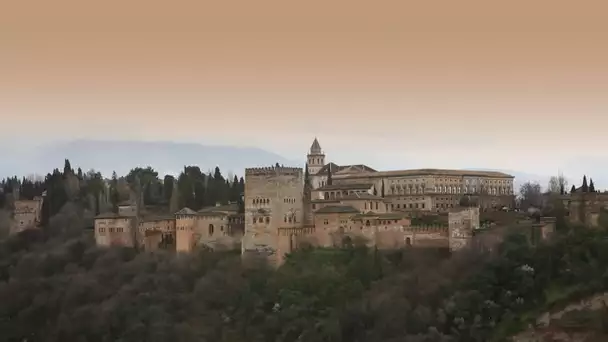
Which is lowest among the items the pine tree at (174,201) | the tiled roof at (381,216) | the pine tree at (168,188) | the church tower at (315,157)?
the tiled roof at (381,216)

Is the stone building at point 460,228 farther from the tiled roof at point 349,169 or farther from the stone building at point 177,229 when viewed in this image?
the tiled roof at point 349,169

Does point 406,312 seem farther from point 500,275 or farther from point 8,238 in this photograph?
point 8,238

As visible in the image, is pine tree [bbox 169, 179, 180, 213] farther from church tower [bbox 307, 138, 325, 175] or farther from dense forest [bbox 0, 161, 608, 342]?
church tower [bbox 307, 138, 325, 175]

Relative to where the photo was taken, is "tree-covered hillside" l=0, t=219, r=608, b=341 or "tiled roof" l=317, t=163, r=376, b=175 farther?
"tiled roof" l=317, t=163, r=376, b=175

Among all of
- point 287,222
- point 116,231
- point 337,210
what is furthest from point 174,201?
point 337,210

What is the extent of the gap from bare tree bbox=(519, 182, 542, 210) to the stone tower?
10.0m

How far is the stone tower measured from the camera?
25.3 meters

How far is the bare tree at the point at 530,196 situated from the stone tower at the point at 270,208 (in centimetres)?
1002

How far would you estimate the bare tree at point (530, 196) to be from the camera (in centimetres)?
3370

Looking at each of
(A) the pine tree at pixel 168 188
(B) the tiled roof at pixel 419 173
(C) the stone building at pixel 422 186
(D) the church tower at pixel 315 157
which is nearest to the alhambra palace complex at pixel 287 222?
(C) the stone building at pixel 422 186

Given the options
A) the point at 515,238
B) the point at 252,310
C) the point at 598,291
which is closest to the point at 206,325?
the point at 252,310

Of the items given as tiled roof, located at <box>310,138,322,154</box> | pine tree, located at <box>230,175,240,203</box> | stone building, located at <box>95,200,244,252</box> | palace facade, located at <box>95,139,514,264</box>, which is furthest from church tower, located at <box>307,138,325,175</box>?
stone building, located at <box>95,200,244,252</box>

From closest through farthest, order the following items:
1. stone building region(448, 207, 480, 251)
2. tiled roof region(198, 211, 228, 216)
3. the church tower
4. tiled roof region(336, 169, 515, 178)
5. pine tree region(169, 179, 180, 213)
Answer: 1. stone building region(448, 207, 480, 251)
2. tiled roof region(198, 211, 228, 216)
3. pine tree region(169, 179, 180, 213)
4. tiled roof region(336, 169, 515, 178)
5. the church tower

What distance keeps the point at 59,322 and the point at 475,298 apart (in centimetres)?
1015
